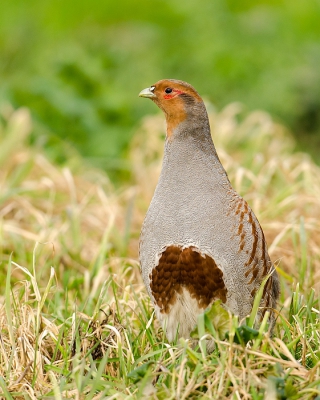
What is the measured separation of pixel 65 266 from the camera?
4.22 meters

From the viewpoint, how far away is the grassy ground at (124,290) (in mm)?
2443

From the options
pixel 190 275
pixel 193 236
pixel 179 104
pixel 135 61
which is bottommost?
pixel 190 275

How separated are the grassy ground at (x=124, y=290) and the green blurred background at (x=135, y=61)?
20.7 inches

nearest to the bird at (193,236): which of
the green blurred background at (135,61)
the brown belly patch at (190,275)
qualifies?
the brown belly patch at (190,275)

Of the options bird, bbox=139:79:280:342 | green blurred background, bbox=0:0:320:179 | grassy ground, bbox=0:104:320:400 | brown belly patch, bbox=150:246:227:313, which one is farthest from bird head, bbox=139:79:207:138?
green blurred background, bbox=0:0:320:179

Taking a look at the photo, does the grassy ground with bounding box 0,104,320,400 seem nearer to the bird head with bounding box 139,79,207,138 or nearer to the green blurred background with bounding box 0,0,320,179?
the green blurred background with bounding box 0,0,320,179

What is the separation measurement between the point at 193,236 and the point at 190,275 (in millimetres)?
140

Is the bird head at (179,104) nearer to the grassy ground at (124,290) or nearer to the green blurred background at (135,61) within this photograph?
the grassy ground at (124,290)

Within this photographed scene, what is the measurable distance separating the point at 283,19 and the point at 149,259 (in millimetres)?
7567

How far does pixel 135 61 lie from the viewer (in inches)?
351

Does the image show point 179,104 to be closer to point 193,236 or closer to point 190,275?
point 193,236

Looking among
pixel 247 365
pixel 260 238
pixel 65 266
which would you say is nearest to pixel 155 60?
pixel 65 266

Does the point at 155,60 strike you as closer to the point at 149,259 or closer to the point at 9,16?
the point at 9,16

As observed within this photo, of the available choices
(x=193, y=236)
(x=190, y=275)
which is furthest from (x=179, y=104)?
(x=190, y=275)
